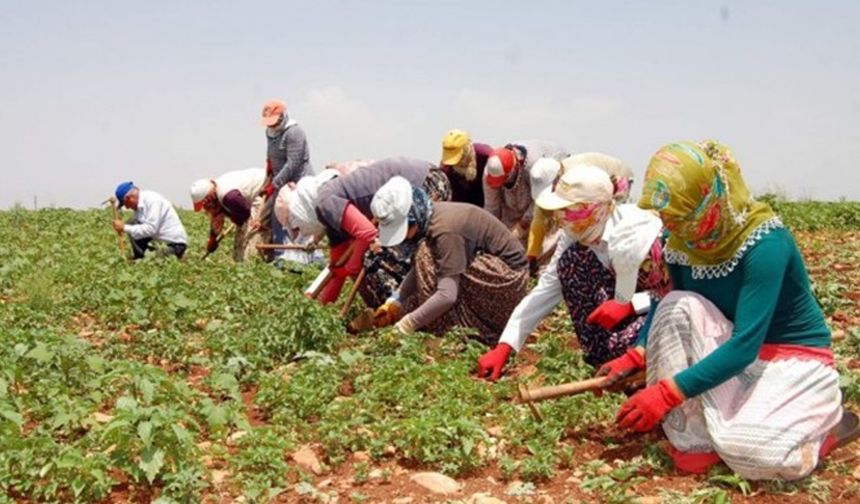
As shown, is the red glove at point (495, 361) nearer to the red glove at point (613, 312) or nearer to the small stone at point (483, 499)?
the red glove at point (613, 312)

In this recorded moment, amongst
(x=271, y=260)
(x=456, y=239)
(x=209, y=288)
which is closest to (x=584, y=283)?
(x=456, y=239)

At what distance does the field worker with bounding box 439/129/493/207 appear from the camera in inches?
291

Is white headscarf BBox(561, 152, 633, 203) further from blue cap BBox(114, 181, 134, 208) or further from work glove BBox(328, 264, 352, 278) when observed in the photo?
blue cap BBox(114, 181, 134, 208)

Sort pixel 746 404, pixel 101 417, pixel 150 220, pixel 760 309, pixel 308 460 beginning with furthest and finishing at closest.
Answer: pixel 150 220 → pixel 101 417 → pixel 308 460 → pixel 746 404 → pixel 760 309

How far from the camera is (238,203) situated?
921cm

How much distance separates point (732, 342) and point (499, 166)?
13.0ft

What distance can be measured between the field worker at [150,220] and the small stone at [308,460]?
6.25 metres

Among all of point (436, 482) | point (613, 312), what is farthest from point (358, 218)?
point (436, 482)

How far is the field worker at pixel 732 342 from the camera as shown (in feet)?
10.9

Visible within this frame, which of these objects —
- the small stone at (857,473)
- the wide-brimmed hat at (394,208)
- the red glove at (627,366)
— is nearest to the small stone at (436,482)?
the red glove at (627,366)

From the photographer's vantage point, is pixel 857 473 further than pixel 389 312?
No

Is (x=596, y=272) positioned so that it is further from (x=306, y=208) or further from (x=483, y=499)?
(x=306, y=208)

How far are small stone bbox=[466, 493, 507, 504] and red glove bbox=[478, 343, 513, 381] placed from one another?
4.30 feet

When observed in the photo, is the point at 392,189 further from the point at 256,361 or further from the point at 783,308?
the point at 783,308
